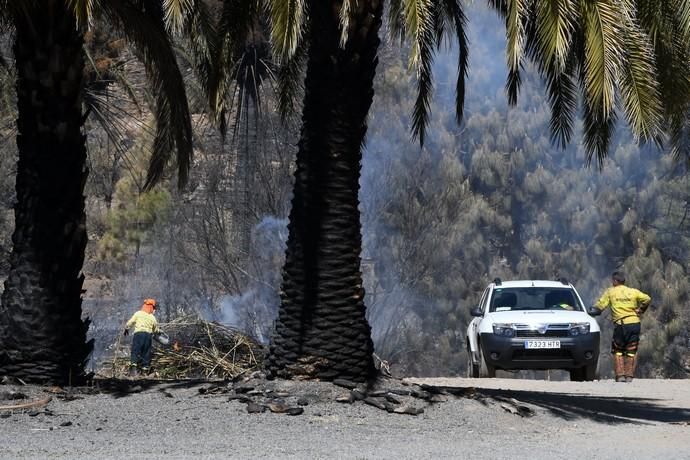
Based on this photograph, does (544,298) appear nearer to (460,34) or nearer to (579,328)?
(579,328)

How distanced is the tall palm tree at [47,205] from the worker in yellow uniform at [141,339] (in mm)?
6031

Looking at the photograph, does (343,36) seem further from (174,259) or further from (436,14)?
(174,259)

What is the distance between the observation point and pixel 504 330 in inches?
771

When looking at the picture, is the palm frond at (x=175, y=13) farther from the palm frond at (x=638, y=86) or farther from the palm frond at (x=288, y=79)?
the palm frond at (x=638, y=86)

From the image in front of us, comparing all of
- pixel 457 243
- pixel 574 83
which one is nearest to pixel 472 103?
pixel 457 243

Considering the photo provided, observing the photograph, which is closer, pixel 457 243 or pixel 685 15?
pixel 685 15

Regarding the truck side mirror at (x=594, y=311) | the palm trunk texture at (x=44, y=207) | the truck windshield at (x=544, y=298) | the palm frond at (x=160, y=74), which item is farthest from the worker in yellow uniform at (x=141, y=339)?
the truck side mirror at (x=594, y=311)

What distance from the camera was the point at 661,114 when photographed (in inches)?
526

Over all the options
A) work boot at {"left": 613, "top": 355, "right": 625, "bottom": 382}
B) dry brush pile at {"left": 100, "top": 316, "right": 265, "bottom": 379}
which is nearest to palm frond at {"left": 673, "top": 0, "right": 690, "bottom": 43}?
work boot at {"left": 613, "top": 355, "right": 625, "bottom": 382}

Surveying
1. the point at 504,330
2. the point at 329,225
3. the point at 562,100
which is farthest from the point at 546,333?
the point at 329,225

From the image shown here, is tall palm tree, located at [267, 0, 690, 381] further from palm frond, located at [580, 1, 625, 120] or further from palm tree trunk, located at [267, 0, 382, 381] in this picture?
palm frond, located at [580, 1, 625, 120]

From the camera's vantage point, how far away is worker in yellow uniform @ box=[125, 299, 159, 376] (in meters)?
19.2

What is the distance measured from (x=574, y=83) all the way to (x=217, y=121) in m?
4.45

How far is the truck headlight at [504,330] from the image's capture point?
19547 millimetres
